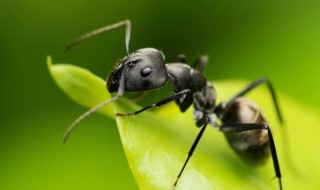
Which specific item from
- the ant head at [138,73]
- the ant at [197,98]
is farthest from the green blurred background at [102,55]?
the ant head at [138,73]

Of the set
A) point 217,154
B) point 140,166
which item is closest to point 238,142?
point 217,154

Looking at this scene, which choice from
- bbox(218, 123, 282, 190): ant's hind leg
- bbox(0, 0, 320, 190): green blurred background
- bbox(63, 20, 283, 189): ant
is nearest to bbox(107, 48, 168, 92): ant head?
bbox(63, 20, 283, 189): ant

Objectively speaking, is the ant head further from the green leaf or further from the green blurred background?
the green blurred background

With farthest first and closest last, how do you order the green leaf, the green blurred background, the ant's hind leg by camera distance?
the green blurred background → the ant's hind leg → the green leaf

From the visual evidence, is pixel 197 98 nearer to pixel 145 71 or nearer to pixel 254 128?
pixel 254 128

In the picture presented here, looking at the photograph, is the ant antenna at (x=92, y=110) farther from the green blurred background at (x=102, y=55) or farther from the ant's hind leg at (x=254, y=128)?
the green blurred background at (x=102, y=55)

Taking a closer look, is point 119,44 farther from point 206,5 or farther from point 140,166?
point 140,166
